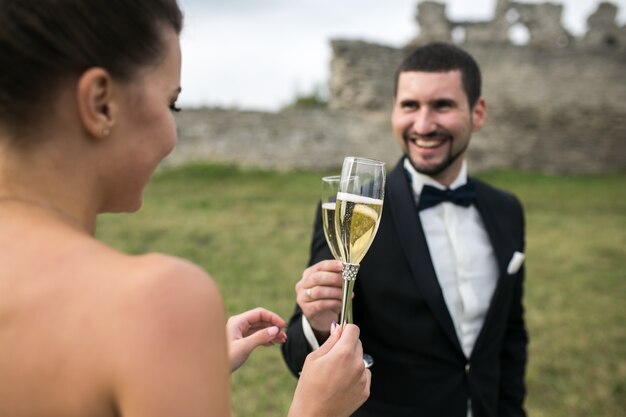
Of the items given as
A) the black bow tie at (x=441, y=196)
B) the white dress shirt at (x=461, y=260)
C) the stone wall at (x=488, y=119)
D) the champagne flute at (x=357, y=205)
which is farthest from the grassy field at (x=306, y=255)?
the champagne flute at (x=357, y=205)

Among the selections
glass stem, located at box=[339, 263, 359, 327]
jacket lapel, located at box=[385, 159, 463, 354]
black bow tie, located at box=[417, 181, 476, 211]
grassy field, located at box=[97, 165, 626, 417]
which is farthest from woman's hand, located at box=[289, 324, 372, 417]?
grassy field, located at box=[97, 165, 626, 417]

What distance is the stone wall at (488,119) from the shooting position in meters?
14.3

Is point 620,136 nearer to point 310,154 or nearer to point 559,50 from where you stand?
point 559,50

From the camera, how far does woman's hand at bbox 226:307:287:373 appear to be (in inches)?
54.3

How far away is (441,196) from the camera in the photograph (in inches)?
93.2

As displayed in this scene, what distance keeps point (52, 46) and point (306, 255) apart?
6.82 meters

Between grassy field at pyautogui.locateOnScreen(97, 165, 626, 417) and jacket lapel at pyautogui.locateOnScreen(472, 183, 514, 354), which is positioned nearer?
jacket lapel at pyautogui.locateOnScreen(472, 183, 514, 354)

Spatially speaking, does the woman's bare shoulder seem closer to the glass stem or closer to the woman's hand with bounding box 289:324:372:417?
the woman's hand with bounding box 289:324:372:417

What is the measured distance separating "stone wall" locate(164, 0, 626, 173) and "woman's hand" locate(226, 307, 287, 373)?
12.5 metres

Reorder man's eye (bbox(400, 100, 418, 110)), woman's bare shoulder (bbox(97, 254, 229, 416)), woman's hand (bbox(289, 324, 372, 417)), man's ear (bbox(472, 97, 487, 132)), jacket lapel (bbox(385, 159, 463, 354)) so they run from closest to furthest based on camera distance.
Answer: woman's bare shoulder (bbox(97, 254, 229, 416)) < woman's hand (bbox(289, 324, 372, 417)) < jacket lapel (bbox(385, 159, 463, 354)) < man's eye (bbox(400, 100, 418, 110)) < man's ear (bbox(472, 97, 487, 132))

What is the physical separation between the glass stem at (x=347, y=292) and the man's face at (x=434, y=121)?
115 centimetres

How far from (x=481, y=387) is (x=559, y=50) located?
58.1ft

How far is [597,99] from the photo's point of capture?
17.4 m

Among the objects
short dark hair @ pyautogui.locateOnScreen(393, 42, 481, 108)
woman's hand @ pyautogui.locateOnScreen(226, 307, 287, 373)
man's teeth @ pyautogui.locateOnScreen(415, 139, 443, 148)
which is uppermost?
short dark hair @ pyautogui.locateOnScreen(393, 42, 481, 108)
